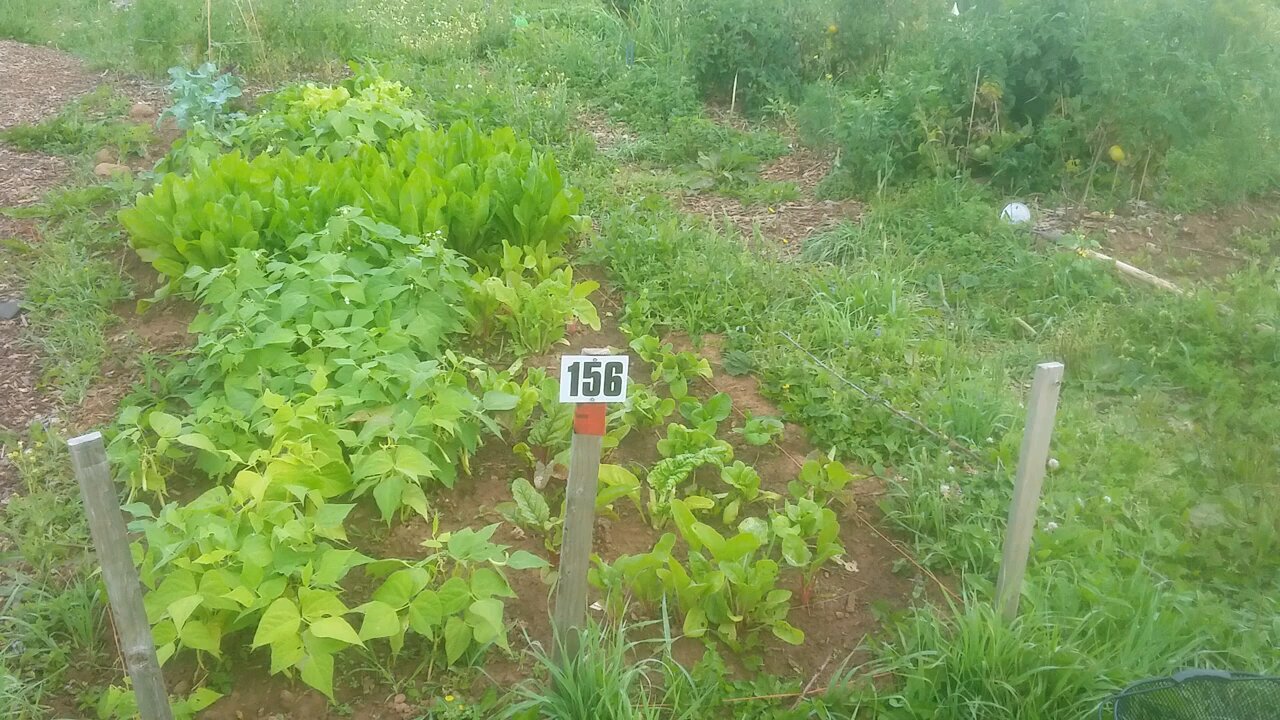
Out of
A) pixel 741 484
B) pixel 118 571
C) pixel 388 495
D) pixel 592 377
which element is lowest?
pixel 741 484

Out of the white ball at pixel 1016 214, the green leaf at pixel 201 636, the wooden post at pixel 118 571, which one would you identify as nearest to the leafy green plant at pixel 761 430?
the green leaf at pixel 201 636

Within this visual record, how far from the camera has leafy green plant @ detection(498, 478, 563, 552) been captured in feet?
10.5

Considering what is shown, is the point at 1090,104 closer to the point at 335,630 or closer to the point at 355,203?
the point at 355,203

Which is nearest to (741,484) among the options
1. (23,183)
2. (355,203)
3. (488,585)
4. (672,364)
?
(672,364)

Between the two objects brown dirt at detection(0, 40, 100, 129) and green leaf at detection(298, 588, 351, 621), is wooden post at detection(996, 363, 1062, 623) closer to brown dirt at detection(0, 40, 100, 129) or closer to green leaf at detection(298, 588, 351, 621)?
green leaf at detection(298, 588, 351, 621)

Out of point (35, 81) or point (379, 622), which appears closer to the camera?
point (379, 622)

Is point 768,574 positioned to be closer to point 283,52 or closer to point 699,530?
point 699,530

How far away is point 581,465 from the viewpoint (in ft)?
7.84

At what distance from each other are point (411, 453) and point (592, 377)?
37.7 inches

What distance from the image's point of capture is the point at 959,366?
4.25m

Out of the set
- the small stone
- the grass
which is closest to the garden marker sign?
the grass

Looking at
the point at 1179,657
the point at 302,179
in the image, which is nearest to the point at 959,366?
the point at 1179,657

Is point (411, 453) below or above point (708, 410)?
above

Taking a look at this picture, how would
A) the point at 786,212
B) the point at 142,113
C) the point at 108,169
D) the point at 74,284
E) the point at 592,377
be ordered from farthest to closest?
the point at 142,113, the point at 786,212, the point at 108,169, the point at 74,284, the point at 592,377
